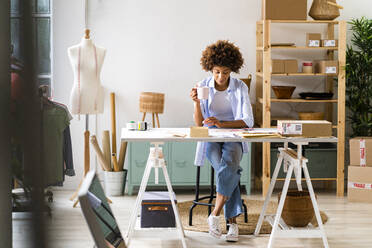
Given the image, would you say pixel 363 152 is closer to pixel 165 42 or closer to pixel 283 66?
pixel 283 66

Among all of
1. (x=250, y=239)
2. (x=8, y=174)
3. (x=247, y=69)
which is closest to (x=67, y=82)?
(x=247, y=69)

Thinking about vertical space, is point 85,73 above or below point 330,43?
below

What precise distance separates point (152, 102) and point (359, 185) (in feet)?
6.92

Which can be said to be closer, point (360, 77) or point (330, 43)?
point (330, 43)

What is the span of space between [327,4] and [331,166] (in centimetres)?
159

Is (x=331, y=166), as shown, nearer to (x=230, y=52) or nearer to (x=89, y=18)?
(x=230, y=52)

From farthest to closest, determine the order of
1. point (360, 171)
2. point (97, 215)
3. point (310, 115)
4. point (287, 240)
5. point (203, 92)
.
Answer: point (310, 115) → point (360, 171) → point (287, 240) → point (203, 92) → point (97, 215)

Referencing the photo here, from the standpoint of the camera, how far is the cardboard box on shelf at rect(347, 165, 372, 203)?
15.6 ft

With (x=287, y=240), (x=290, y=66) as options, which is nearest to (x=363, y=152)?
(x=290, y=66)

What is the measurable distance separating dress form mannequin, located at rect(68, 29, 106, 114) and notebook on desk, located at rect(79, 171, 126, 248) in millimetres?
1919

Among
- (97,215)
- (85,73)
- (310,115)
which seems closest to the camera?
→ (97,215)

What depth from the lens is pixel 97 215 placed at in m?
1.09

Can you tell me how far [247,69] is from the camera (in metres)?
5.41

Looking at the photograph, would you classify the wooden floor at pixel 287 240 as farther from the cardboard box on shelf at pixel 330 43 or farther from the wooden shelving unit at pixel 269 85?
the cardboard box on shelf at pixel 330 43
